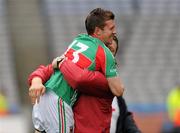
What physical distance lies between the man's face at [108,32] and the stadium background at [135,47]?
5.73m

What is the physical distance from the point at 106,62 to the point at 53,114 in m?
0.39

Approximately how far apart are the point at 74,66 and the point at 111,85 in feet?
0.70

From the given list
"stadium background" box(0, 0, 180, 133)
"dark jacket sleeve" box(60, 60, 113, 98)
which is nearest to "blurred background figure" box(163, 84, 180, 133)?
"stadium background" box(0, 0, 180, 133)

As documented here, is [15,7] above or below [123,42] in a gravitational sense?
above

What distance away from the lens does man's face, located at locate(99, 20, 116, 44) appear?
3492mm

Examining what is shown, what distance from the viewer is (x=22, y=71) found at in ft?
23.9

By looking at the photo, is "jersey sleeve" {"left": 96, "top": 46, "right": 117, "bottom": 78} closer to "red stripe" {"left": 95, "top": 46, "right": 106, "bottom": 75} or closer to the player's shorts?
"red stripe" {"left": 95, "top": 46, "right": 106, "bottom": 75}

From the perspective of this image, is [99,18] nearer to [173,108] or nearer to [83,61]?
[83,61]

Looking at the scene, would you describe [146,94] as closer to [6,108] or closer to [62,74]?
[6,108]

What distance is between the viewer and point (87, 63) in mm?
3479

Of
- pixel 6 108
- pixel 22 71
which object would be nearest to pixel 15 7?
pixel 22 71

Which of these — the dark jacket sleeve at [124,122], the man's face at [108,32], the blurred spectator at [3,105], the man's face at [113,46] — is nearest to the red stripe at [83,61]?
the man's face at [108,32]

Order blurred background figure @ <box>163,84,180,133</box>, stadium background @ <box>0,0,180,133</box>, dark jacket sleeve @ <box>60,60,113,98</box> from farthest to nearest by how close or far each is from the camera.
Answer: stadium background @ <box>0,0,180,133</box>, blurred background figure @ <box>163,84,180,133</box>, dark jacket sleeve @ <box>60,60,113,98</box>

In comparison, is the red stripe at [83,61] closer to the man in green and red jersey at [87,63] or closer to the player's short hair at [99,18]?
the man in green and red jersey at [87,63]
